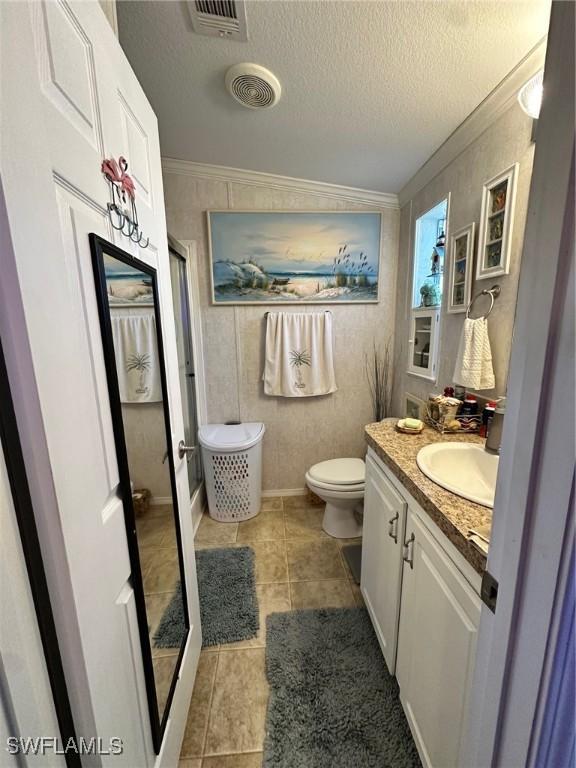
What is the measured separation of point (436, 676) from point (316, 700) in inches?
23.4

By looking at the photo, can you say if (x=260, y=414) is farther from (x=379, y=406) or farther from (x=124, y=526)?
(x=124, y=526)

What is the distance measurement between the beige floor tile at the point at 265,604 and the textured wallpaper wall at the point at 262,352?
3.02 feet

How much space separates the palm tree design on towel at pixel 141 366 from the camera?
81 cm

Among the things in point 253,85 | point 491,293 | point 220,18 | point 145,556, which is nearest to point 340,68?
point 253,85

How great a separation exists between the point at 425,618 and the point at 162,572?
2.71 feet

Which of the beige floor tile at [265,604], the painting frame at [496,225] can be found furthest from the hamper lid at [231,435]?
the painting frame at [496,225]

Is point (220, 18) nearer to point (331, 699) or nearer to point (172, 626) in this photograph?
point (172, 626)

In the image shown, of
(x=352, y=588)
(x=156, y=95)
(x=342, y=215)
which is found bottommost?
(x=352, y=588)

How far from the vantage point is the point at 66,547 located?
19.1 inches

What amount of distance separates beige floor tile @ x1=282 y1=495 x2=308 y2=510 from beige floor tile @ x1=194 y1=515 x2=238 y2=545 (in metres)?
0.45

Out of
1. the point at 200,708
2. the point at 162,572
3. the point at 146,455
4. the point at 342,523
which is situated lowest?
the point at 200,708

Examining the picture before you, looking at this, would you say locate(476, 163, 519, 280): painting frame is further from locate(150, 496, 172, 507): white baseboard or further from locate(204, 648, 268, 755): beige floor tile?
locate(204, 648, 268, 755): beige floor tile

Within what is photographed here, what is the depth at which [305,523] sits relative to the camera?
2230 mm

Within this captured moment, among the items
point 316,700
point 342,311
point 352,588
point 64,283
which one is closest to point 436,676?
point 316,700
